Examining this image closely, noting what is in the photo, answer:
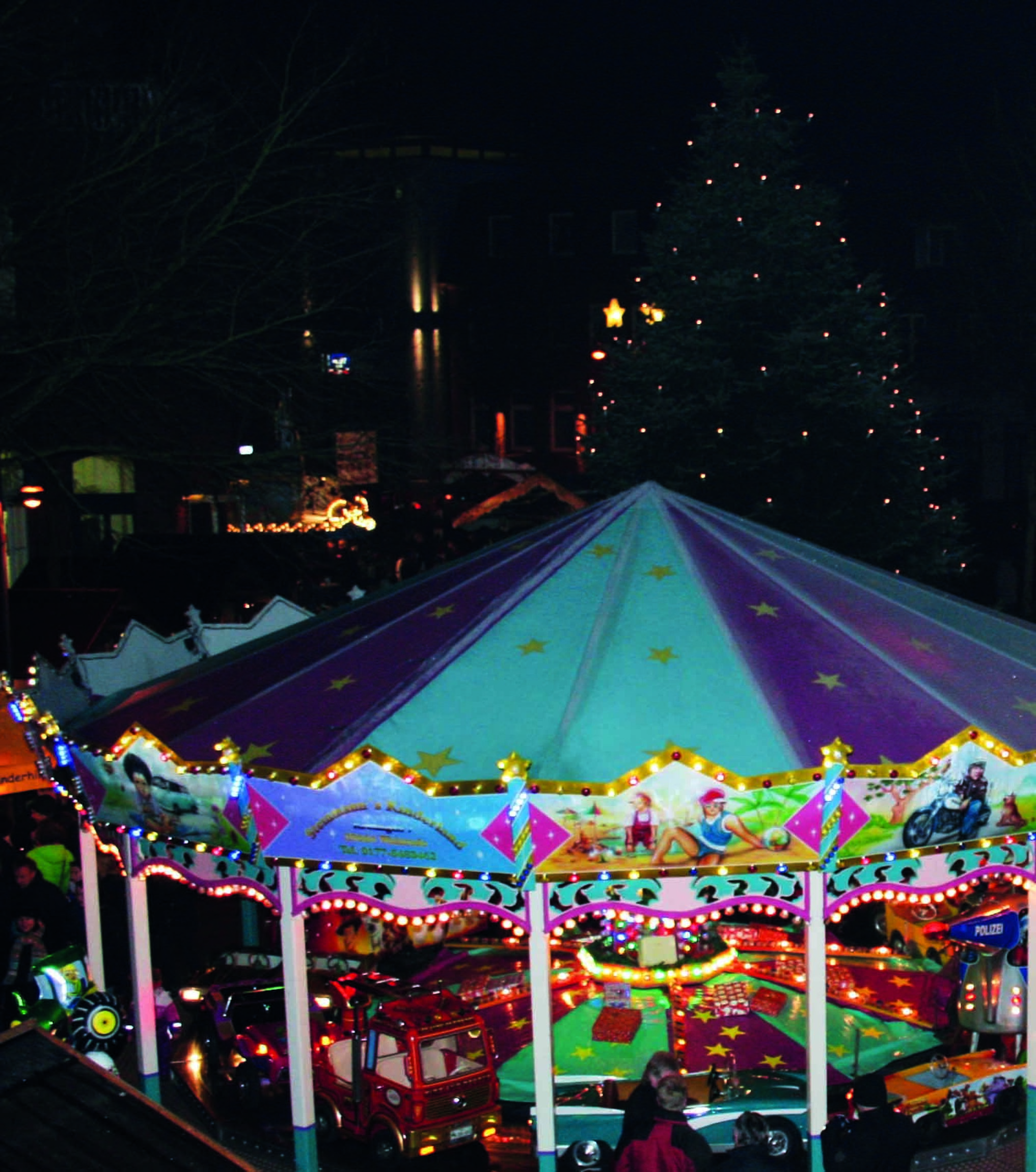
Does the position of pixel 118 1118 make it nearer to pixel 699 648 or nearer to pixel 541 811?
pixel 541 811

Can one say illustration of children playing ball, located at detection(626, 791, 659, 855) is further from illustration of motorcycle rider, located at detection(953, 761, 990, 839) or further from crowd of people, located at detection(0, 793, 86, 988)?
A: crowd of people, located at detection(0, 793, 86, 988)

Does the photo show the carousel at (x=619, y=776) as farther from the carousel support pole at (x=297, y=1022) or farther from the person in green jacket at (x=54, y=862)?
the person in green jacket at (x=54, y=862)

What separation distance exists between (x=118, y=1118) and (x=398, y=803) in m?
5.33

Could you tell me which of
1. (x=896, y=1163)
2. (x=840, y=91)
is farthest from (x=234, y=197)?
(x=840, y=91)

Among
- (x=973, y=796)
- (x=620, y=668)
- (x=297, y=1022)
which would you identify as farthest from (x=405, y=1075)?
(x=973, y=796)

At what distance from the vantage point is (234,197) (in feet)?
49.4

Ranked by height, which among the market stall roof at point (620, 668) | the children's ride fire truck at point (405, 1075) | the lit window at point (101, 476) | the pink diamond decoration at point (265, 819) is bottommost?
the children's ride fire truck at point (405, 1075)

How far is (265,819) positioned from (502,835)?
1.62 metres

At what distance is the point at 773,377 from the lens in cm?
2267

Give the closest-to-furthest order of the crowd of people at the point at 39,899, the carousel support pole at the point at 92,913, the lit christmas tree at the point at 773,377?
the crowd of people at the point at 39,899 < the carousel support pole at the point at 92,913 < the lit christmas tree at the point at 773,377

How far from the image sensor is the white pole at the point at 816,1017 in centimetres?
841

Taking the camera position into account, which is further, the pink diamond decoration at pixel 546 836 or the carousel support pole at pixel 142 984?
the carousel support pole at pixel 142 984

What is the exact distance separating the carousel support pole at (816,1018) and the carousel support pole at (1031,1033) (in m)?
1.53

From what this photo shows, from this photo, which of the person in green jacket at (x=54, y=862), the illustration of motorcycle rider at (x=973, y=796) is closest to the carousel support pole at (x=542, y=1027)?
the illustration of motorcycle rider at (x=973, y=796)
